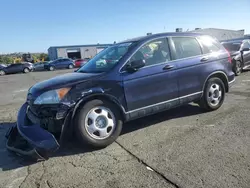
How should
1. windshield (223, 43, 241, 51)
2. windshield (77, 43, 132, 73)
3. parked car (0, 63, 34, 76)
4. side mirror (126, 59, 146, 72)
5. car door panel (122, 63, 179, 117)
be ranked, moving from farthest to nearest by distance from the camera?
parked car (0, 63, 34, 76), windshield (223, 43, 241, 51), windshield (77, 43, 132, 73), car door panel (122, 63, 179, 117), side mirror (126, 59, 146, 72)

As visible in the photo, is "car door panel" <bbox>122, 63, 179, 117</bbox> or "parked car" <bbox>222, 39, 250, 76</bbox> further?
"parked car" <bbox>222, 39, 250, 76</bbox>

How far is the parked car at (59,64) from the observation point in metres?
35.1

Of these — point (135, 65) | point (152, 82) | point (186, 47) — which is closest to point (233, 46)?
point (186, 47)

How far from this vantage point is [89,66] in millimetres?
4875

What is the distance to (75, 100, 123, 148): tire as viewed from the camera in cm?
371

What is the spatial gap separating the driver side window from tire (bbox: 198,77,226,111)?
1239 millimetres

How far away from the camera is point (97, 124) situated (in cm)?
388

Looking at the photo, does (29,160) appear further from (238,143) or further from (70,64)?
(70,64)

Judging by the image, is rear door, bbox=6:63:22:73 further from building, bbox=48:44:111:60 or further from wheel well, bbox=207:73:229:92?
wheel well, bbox=207:73:229:92

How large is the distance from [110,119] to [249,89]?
18.5 feet

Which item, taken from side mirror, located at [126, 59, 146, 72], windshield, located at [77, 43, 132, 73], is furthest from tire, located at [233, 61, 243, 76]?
side mirror, located at [126, 59, 146, 72]

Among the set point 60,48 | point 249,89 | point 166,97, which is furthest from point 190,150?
point 60,48

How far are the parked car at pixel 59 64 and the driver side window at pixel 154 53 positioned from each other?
32144 millimetres

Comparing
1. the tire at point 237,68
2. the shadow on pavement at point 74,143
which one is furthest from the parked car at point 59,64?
the shadow on pavement at point 74,143
